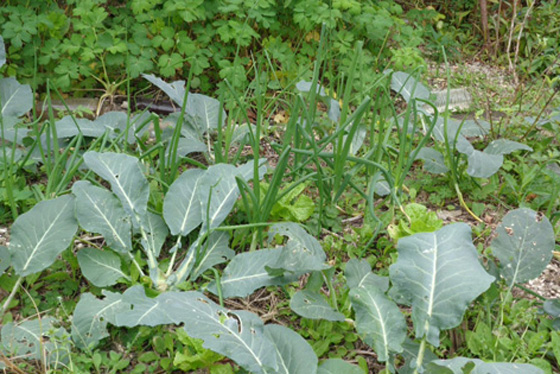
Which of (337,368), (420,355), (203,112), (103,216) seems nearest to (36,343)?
(103,216)

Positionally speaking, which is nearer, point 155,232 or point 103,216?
point 103,216

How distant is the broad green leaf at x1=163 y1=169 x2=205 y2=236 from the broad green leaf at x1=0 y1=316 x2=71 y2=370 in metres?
0.50

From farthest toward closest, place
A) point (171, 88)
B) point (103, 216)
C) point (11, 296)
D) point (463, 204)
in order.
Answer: point (171, 88) → point (463, 204) → point (103, 216) → point (11, 296)

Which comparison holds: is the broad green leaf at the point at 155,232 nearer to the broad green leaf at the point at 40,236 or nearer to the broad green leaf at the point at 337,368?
the broad green leaf at the point at 40,236

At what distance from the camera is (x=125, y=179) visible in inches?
75.4

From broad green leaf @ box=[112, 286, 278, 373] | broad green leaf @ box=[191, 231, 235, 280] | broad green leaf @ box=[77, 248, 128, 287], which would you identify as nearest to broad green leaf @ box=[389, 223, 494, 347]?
broad green leaf @ box=[112, 286, 278, 373]

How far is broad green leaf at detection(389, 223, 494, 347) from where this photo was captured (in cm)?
146

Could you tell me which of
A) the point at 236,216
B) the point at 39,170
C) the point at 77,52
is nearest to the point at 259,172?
the point at 236,216

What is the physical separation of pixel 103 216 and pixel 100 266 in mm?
161

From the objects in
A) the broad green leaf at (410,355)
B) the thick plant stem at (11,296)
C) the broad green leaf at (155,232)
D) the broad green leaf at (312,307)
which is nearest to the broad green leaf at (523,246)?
the broad green leaf at (410,355)

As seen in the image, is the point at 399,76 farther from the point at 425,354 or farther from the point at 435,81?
the point at 425,354

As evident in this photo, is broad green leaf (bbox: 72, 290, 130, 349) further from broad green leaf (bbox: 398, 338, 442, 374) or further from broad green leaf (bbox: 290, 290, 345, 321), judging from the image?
broad green leaf (bbox: 398, 338, 442, 374)

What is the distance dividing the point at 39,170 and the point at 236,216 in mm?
877

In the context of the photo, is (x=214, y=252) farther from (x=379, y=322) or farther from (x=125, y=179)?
(x=379, y=322)
